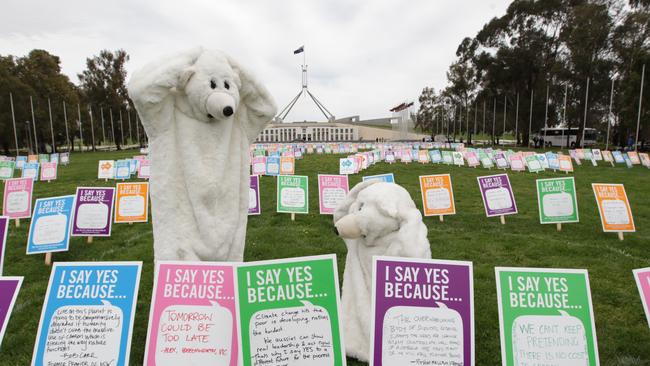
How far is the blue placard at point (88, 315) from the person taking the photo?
239 cm

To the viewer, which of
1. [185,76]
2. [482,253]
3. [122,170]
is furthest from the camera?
[122,170]

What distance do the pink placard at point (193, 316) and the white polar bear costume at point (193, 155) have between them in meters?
0.68

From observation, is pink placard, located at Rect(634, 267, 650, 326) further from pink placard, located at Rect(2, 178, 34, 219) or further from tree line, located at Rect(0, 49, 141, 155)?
tree line, located at Rect(0, 49, 141, 155)

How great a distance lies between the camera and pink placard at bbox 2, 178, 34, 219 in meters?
7.33

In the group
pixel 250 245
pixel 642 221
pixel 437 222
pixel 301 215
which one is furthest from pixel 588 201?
pixel 250 245

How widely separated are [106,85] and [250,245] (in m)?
55.1

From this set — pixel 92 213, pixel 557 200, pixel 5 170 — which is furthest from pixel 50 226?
pixel 5 170

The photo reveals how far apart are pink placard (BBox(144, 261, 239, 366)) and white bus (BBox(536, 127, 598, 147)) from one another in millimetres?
47768

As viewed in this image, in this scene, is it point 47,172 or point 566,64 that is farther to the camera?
point 566,64

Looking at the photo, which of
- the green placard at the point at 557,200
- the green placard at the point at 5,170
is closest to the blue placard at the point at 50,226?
the green placard at the point at 557,200

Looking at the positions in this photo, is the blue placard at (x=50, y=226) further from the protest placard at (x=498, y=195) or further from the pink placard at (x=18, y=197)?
the protest placard at (x=498, y=195)

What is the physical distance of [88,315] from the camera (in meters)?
2.47

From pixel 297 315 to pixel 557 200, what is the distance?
6856 millimetres

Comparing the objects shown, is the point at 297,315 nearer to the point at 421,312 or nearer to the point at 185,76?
the point at 421,312
